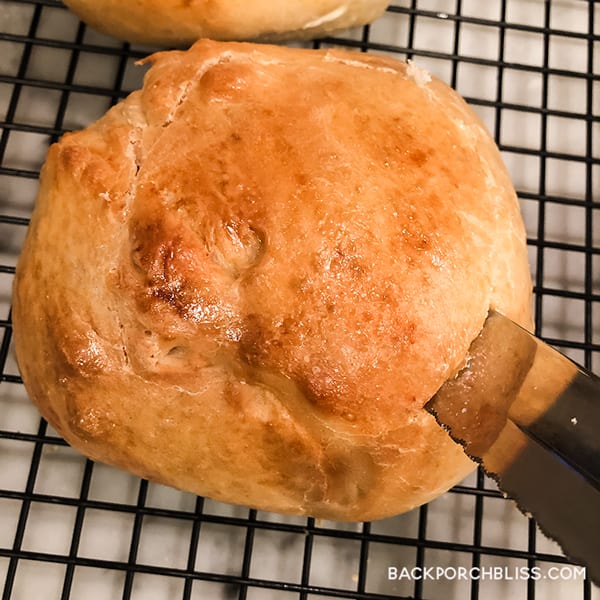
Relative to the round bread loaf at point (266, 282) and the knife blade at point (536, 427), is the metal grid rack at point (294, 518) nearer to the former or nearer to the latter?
the round bread loaf at point (266, 282)

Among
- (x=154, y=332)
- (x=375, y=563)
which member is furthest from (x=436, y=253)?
(x=375, y=563)

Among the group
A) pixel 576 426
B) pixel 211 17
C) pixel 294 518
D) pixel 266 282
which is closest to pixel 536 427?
pixel 576 426

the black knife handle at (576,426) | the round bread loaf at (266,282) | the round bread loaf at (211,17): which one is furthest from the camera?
the round bread loaf at (211,17)

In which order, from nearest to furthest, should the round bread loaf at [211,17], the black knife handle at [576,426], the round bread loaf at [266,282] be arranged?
1. the black knife handle at [576,426]
2. the round bread loaf at [266,282]
3. the round bread loaf at [211,17]

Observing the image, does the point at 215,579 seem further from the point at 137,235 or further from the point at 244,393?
the point at 137,235

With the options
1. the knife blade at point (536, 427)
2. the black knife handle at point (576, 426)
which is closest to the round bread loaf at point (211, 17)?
the knife blade at point (536, 427)

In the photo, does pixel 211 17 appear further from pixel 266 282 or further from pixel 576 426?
pixel 576 426

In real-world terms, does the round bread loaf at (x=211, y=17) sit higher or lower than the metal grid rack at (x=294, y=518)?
higher
